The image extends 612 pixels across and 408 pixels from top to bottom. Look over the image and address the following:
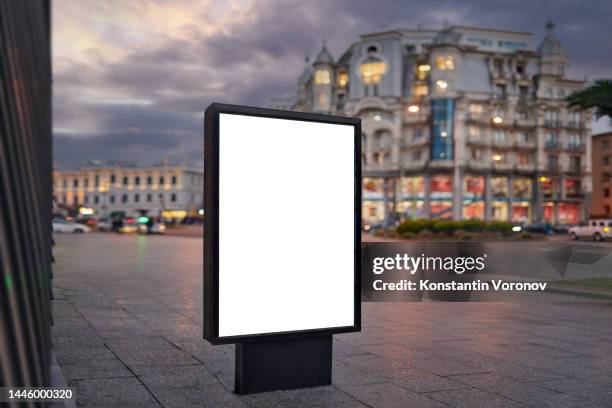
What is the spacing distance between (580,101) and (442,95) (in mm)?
65497

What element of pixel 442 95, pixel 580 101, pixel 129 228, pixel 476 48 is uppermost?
pixel 476 48

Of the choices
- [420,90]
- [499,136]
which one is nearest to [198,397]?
[420,90]

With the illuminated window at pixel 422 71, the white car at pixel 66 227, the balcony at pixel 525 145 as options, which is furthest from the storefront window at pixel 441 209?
the white car at pixel 66 227

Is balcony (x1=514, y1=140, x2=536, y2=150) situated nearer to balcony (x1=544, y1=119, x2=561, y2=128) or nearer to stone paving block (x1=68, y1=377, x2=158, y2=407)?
balcony (x1=544, y1=119, x2=561, y2=128)

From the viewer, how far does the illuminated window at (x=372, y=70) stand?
86125 millimetres

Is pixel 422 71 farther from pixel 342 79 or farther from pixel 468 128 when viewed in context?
pixel 342 79

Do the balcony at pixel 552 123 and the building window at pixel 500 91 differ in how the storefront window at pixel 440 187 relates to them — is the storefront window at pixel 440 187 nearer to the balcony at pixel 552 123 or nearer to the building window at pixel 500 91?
the building window at pixel 500 91

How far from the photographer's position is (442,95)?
8119cm

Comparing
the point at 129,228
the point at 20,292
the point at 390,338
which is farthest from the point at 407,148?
the point at 20,292

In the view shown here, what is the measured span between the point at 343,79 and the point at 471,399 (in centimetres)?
8876

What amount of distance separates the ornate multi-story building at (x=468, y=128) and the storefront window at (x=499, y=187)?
14cm

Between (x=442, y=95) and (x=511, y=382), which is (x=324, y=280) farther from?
(x=442, y=95)

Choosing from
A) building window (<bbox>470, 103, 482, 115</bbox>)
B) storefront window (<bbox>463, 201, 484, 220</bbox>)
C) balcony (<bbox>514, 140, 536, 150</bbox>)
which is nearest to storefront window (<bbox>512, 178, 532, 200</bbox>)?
balcony (<bbox>514, 140, 536, 150</bbox>)

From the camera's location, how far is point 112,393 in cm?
557
